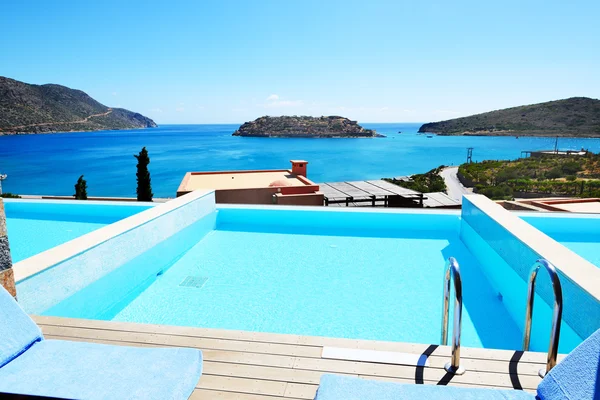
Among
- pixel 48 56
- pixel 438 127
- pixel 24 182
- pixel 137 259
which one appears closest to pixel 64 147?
pixel 48 56

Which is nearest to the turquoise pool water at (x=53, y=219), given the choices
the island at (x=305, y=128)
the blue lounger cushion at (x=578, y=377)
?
the blue lounger cushion at (x=578, y=377)

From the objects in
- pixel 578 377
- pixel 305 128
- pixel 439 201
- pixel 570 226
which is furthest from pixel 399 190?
pixel 305 128

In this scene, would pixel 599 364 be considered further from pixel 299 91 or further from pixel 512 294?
pixel 299 91

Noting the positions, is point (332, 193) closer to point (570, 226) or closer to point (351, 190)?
point (351, 190)

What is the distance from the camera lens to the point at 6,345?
1.56 meters

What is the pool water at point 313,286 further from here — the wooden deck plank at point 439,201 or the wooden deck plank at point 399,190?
the wooden deck plank at point 399,190

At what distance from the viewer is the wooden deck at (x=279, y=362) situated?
1.66 metres

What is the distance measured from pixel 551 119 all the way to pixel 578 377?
174ft

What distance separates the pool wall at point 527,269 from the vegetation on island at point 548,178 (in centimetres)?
1174

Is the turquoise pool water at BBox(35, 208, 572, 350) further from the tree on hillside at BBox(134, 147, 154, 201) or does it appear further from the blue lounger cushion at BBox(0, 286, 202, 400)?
the tree on hillside at BBox(134, 147, 154, 201)

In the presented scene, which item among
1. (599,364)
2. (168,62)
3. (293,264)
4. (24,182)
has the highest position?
(168,62)

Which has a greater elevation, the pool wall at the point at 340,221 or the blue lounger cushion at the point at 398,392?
the blue lounger cushion at the point at 398,392

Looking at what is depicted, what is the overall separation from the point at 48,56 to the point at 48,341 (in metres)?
67.3

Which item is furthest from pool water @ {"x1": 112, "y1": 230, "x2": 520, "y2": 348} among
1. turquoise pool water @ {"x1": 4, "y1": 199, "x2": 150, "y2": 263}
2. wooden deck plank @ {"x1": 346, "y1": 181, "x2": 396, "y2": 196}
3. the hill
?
the hill
